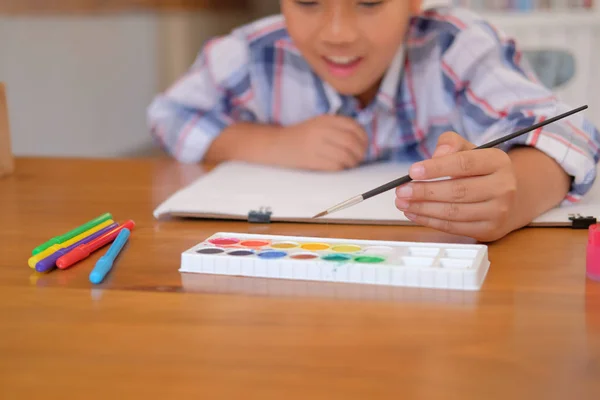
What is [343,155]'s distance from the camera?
3.50 feet

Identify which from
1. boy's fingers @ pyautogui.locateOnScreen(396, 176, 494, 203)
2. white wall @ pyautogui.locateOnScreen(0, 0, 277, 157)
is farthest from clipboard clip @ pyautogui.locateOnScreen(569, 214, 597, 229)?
white wall @ pyautogui.locateOnScreen(0, 0, 277, 157)

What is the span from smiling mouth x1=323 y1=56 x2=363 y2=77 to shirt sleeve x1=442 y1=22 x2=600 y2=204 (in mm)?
165

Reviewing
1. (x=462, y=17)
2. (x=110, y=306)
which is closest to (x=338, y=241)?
(x=110, y=306)

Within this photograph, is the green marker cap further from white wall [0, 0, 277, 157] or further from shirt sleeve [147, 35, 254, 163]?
white wall [0, 0, 277, 157]

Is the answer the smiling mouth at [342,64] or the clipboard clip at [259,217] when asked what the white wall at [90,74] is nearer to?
the smiling mouth at [342,64]

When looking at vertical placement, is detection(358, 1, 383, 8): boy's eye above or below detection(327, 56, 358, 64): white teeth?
above

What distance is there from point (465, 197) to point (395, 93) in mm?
501

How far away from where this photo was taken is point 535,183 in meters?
0.80

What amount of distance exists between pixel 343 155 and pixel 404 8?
206 mm

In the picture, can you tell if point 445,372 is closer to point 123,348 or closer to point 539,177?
point 123,348

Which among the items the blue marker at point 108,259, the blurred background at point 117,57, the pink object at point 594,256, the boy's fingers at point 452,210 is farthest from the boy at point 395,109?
the blurred background at point 117,57

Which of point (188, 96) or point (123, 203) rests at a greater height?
point (188, 96)

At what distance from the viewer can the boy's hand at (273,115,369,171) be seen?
1.06 meters

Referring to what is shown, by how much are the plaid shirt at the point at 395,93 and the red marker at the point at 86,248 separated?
47cm
